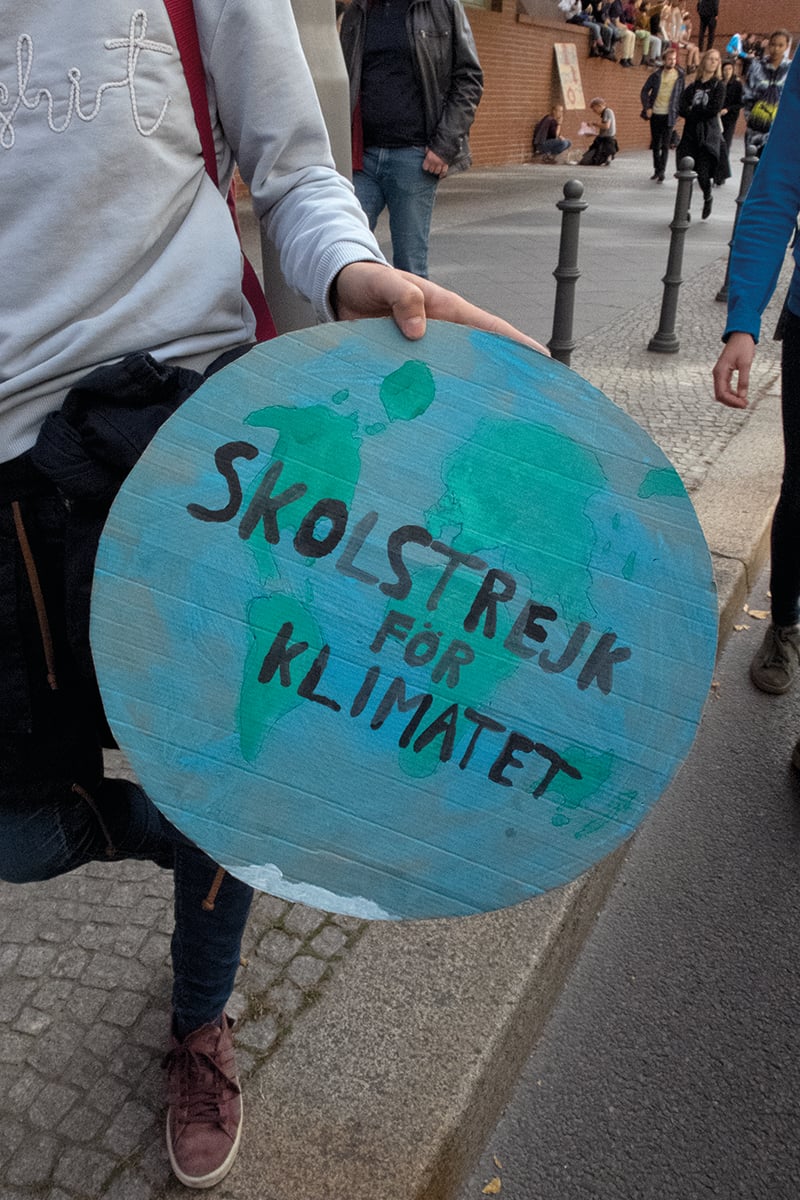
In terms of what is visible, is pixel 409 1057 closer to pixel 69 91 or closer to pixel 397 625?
pixel 397 625

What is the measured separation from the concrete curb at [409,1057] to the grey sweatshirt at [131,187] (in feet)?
3.94

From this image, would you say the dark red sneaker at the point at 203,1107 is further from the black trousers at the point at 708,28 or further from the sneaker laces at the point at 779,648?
the black trousers at the point at 708,28

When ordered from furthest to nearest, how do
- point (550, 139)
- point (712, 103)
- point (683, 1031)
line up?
point (550, 139)
point (712, 103)
point (683, 1031)

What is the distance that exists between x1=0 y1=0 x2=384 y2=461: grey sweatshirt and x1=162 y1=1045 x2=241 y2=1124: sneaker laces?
1.05m

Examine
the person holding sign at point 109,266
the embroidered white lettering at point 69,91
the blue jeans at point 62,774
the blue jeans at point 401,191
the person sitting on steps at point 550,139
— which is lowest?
the person sitting on steps at point 550,139

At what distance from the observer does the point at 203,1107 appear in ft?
5.32

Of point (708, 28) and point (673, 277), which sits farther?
point (708, 28)

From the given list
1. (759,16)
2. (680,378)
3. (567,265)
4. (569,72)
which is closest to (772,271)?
(567,265)

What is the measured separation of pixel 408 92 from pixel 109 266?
4.24m

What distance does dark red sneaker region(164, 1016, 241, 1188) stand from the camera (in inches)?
62.1

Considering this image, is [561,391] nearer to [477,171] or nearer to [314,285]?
[314,285]

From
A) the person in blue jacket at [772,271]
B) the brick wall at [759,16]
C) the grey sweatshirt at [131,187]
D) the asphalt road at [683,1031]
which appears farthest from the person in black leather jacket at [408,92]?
the brick wall at [759,16]

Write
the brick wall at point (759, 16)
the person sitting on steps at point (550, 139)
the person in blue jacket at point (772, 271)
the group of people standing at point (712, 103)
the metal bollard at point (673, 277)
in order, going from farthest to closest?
the brick wall at point (759, 16) < the person sitting on steps at point (550, 139) < the group of people standing at point (712, 103) < the metal bollard at point (673, 277) < the person in blue jacket at point (772, 271)

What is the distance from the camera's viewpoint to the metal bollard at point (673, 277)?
6254mm
